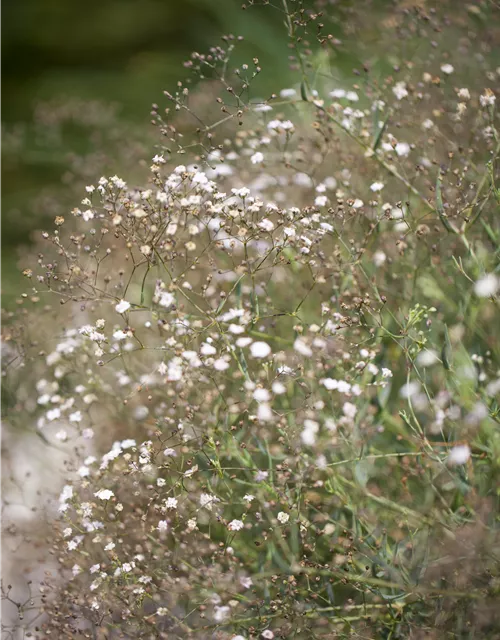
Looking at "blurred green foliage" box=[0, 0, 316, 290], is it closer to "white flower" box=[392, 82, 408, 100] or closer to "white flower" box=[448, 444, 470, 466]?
"white flower" box=[392, 82, 408, 100]

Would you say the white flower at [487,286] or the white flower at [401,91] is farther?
the white flower at [401,91]

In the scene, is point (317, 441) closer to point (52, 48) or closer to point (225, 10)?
point (225, 10)

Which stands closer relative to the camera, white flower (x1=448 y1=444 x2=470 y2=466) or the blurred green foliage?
white flower (x1=448 y1=444 x2=470 y2=466)

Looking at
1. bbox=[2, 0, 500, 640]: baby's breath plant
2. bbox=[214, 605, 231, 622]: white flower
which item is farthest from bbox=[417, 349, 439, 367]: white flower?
bbox=[214, 605, 231, 622]: white flower

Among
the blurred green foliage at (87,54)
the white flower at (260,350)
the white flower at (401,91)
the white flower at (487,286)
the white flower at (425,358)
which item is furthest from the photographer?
the blurred green foliage at (87,54)

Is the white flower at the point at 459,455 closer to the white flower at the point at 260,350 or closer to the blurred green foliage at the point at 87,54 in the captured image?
the white flower at the point at 260,350

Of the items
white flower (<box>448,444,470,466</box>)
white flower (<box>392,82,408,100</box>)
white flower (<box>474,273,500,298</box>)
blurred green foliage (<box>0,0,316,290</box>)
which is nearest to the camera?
white flower (<box>448,444,470,466</box>)

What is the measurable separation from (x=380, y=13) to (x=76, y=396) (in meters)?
2.37

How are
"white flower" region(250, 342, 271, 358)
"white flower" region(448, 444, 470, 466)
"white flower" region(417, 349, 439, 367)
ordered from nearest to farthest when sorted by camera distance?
"white flower" region(448, 444, 470, 466) < "white flower" region(250, 342, 271, 358) < "white flower" region(417, 349, 439, 367)

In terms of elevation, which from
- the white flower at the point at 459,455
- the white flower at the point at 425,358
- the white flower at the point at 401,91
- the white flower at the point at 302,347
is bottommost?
the white flower at the point at 425,358

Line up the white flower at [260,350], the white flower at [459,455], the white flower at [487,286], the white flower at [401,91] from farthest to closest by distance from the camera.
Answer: the white flower at [401,91] → the white flower at [260,350] → the white flower at [487,286] → the white flower at [459,455]

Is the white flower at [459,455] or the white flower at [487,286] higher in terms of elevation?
the white flower at [487,286]

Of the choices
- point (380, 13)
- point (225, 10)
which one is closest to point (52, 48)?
point (225, 10)

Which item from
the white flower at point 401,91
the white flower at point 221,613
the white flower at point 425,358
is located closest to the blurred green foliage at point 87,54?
the white flower at point 401,91
